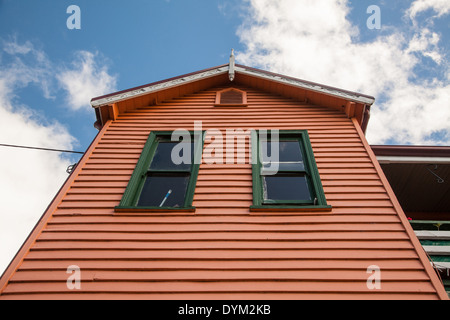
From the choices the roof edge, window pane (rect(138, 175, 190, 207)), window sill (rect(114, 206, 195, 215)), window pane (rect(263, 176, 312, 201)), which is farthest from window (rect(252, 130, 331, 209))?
the roof edge

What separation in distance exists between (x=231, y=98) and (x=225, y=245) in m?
4.15

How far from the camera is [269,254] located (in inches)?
160

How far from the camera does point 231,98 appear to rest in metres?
7.39

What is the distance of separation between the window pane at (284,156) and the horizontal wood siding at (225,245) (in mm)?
390

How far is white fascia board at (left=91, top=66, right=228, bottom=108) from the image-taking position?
6559 mm

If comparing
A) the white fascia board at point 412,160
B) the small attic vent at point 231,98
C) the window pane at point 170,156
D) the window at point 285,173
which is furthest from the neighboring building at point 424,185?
the window pane at point 170,156

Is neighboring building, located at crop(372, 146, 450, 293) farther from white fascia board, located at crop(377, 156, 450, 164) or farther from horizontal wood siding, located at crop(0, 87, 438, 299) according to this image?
horizontal wood siding, located at crop(0, 87, 438, 299)

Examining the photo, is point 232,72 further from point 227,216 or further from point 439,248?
point 439,248

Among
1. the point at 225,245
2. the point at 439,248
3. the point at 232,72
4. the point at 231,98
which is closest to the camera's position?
the point at 225,245

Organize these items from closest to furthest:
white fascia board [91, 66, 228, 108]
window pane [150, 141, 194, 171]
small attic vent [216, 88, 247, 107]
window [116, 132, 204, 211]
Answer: window [116, 132, 204, 211] < window pane [150, 141, 194, 171] < white fascia board [91, 66, 228, 108] < small attic vent [216, 88, 247, 107]

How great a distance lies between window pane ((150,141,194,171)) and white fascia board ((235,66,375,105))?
8.73ft

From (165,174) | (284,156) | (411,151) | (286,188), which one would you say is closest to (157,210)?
(165,174)
